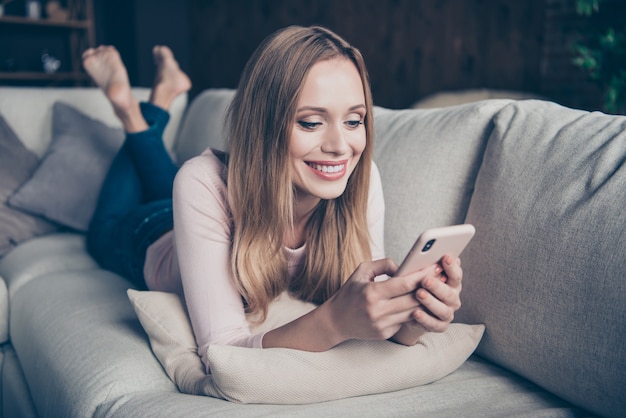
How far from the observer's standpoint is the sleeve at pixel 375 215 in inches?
49.4

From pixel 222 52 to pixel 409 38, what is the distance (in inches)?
84.2

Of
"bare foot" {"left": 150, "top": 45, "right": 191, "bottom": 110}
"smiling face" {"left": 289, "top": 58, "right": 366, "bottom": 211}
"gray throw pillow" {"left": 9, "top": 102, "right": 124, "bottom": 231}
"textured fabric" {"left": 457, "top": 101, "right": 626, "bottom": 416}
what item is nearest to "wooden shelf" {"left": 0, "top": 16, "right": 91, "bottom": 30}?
"gray throw pillow" {"left": 9, "top": 102, "right": 124, "bottom": 231}

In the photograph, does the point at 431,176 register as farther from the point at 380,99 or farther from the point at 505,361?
the point at 380,99

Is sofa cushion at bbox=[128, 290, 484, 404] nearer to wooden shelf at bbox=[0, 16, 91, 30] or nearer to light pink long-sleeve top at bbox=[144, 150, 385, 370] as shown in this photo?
light pink long-sleeve top at bbox=[144, 150, 385, 370]

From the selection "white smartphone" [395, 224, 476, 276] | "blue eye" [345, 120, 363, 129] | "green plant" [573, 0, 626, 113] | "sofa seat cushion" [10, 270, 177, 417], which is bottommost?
"sofa seat cushion" [10, 270, 177, 417]

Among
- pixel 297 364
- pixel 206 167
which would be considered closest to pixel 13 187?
pixel 206 167

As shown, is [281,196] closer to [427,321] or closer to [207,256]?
[207,256]

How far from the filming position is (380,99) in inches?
174

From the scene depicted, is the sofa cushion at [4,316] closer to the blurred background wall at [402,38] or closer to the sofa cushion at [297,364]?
the sofa cushion at [297,364]

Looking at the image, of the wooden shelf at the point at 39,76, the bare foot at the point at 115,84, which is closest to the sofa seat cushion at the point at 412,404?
the bare foot at the point at 115,84

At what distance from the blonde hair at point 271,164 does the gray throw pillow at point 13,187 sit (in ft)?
4.28

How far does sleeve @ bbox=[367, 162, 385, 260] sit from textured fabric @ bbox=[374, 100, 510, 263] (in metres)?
0.08

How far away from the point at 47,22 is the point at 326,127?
450 centimetres

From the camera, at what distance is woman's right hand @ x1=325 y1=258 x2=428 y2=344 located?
0.84 m
